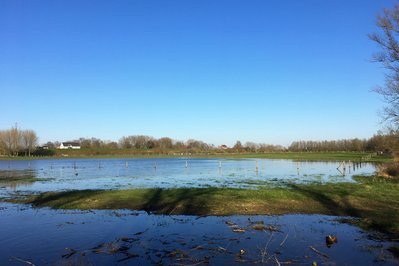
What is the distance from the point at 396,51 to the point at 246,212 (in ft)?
89.6

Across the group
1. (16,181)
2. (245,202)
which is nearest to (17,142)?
(16,181)

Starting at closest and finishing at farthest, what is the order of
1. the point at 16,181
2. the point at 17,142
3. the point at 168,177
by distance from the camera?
1. the point at 16,181
2. the point at 168,177
3. the point at 17,142

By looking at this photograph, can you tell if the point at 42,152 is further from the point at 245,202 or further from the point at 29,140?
the point at 245,202

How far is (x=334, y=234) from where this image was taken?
16312 mm

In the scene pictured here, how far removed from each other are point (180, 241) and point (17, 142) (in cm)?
15240

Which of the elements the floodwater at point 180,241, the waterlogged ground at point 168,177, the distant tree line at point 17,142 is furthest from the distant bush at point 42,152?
the floodwater at point 180,241

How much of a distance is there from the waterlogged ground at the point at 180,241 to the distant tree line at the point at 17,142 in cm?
14037

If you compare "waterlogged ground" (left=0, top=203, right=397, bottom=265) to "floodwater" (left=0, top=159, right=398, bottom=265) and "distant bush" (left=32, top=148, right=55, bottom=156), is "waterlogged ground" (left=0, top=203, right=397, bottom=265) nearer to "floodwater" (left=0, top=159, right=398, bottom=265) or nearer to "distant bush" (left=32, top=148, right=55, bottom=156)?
"floodwater" (left=0, top=159, right=398, bottom=265)

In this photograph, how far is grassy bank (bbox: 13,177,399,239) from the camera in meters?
21.3

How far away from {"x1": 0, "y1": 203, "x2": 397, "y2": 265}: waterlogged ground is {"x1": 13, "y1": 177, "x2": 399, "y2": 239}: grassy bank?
67.6 inches

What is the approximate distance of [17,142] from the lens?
148125mm

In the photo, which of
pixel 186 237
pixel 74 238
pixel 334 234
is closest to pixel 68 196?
pixel 74 238

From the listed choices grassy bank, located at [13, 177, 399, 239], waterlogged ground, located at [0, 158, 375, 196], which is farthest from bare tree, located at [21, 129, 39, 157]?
grassy bank, located at [13, 177, 399, 239]

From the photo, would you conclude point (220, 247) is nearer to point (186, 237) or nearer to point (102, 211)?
point (186, 237)
